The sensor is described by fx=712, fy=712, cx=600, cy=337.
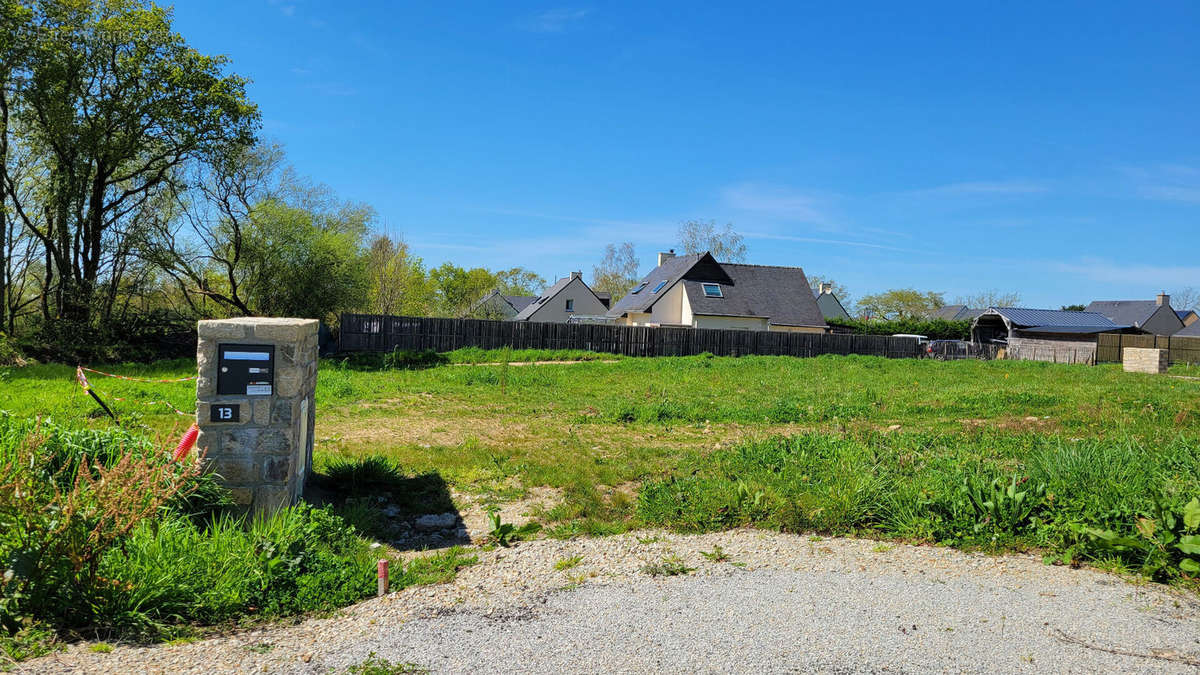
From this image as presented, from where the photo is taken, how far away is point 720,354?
31.5m

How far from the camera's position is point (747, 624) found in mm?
3684

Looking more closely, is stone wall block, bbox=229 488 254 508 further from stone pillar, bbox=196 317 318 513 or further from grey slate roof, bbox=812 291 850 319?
grey slate roof, bbox=812 291 850 319

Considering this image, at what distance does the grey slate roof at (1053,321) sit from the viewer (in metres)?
41.6

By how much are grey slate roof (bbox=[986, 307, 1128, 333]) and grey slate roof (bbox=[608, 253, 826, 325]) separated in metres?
12.0

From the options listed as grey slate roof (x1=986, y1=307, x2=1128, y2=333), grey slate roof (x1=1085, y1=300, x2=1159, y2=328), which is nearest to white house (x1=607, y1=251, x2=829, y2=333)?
grey slate roof (x1=986, y1=307, x2=1128, y2=333)

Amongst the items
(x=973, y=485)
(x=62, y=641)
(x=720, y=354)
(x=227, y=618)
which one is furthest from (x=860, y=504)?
(x=720, y=354)

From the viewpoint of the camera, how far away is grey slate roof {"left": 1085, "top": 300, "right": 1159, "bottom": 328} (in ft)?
171

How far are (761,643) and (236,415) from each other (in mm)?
3931

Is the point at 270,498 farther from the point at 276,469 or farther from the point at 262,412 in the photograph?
the point at 262,412

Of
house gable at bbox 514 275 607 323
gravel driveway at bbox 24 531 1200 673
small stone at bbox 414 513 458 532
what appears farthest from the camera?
house gable at bbox 514 275 607 323

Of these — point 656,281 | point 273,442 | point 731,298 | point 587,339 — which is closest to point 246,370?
point 273,442

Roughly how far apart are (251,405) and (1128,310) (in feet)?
213

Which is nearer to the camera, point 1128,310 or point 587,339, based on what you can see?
point 587,339

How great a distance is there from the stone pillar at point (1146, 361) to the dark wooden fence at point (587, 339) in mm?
9455
